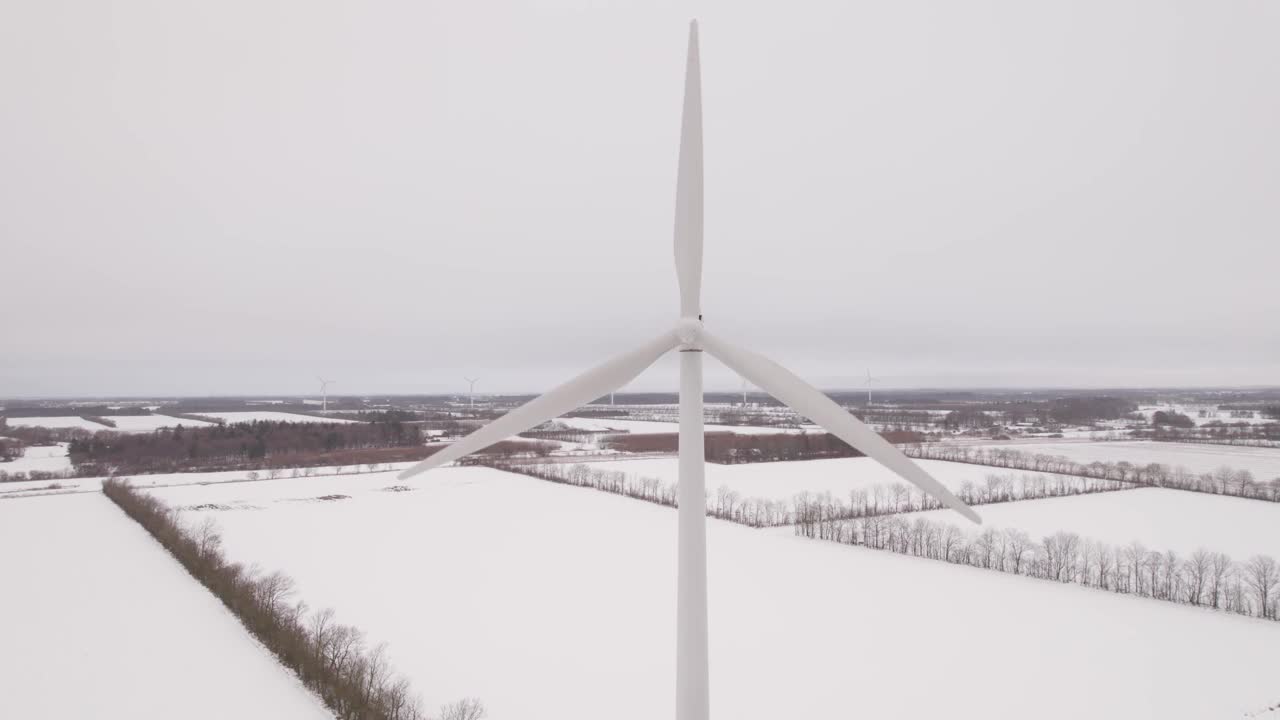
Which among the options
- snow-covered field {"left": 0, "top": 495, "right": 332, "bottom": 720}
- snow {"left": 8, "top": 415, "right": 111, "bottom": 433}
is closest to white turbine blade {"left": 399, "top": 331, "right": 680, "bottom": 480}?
snow-covered field {"left": 0, "top": 495, "right": 332, "bottom": 720}

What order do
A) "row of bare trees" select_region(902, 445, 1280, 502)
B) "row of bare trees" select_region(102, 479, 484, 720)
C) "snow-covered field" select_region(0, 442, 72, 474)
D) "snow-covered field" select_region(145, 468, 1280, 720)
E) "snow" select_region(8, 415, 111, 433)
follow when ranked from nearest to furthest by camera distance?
1. "row of bare trees" select_region(102, 479, 484, 720)
2. "snow-covered field" select_region(145, 468, 1280, 720)
3. "row of bare trees" select_region(902, 445, 1280, 502)
4. "snow-covered field" select_region(0, 442, 72, 474)
5. "snow" select_region(8, 415, 111, 433)

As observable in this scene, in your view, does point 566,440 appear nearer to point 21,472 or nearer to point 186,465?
point 186,465

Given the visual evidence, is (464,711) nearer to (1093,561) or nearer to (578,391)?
(578,391)

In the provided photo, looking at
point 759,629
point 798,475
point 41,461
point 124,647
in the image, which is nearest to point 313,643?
point 124,647

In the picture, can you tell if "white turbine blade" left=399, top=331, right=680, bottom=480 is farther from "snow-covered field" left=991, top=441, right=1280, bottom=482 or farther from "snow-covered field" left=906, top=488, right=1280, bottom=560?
"snow-covered field" left=991, top=441, right=1280, bottom=482

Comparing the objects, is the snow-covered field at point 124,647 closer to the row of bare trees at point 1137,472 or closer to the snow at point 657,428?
the row of bare trees at point 1137,472

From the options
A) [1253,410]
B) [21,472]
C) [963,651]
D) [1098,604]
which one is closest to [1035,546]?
[1098,604]
